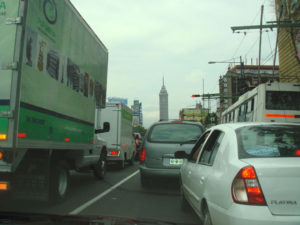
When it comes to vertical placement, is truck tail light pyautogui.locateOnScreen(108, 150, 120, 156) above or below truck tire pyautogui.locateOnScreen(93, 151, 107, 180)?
above

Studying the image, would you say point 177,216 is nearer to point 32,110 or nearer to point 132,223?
point 132,223

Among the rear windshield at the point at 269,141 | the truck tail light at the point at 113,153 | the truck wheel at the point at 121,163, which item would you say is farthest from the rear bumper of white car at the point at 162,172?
the truck wheel at the point at 121,163

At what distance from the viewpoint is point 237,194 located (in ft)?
9.30

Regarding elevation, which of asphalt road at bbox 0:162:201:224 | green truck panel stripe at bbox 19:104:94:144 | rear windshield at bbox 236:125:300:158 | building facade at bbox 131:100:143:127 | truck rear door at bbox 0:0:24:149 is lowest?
asphalt road at bbox 0:162:201:224

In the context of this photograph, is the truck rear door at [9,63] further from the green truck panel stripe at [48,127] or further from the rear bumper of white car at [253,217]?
the rear bumper of white car at [253,217]

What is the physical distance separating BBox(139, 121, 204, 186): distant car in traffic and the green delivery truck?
153 cm

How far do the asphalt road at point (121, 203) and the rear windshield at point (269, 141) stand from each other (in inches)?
85.9

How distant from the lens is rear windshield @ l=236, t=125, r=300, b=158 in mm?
3133

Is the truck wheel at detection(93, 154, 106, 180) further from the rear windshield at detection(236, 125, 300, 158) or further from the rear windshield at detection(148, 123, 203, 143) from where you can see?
the rear windshield at detection(236, 125, 300, 158)

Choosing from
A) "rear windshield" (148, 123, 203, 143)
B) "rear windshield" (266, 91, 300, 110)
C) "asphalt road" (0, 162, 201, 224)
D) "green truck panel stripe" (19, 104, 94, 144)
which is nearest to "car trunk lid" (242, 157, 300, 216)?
"asphalt road" (0, 162, 201, 224)

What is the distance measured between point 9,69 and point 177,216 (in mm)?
3513

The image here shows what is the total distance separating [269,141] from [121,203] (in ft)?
13.0

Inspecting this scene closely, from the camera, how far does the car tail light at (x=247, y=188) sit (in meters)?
2.75

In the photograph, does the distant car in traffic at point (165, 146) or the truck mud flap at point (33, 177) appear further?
the distant car in traffic at point (165, 146)
